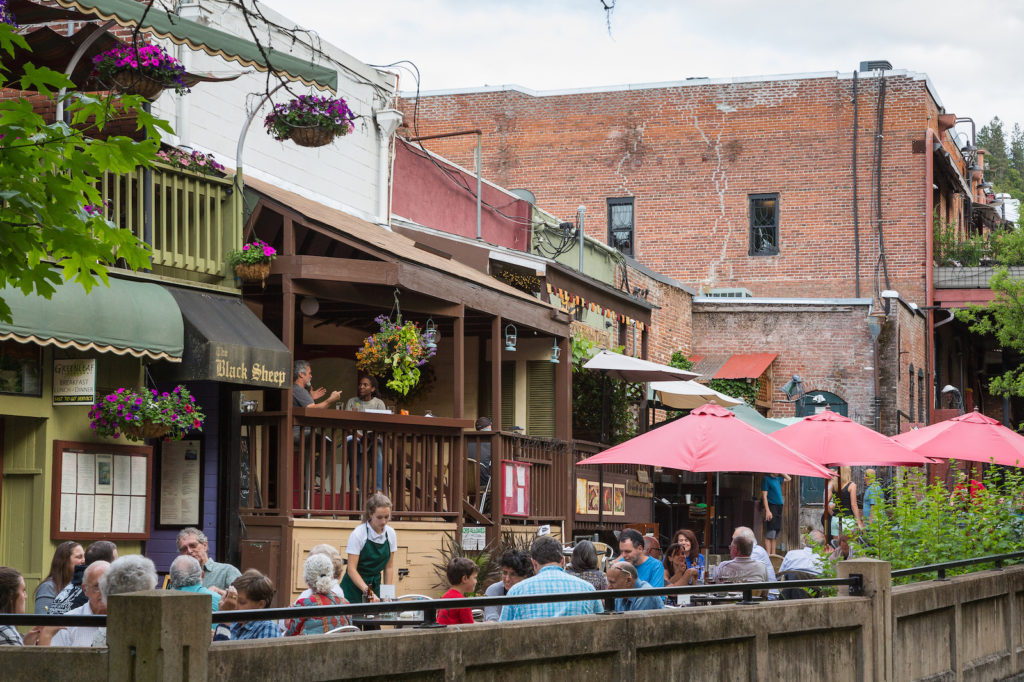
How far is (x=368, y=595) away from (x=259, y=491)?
9.55 ft

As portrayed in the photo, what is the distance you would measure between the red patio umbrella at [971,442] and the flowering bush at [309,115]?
310 inches

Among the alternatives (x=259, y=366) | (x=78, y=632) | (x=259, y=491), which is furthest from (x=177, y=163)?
(x=78, y=632)

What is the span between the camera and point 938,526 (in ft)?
41.6

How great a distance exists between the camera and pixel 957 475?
1346cm

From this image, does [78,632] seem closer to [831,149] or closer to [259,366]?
[259,366]

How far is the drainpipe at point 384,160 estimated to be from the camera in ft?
62.4

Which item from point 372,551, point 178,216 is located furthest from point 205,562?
point 178,216

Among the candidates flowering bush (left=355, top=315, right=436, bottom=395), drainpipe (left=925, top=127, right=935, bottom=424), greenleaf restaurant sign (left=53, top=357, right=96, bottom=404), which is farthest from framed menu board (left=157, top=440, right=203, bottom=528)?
drainpipe (left=925, top=127, right=935, bottom=424)

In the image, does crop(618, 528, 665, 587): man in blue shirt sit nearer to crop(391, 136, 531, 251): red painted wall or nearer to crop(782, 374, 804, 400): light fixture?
crop(391, 136, 531, 251): red painted wall

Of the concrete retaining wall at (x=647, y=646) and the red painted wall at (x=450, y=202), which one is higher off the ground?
the red painted wall at (x=450, y=202)

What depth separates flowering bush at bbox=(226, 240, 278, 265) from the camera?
13000mm

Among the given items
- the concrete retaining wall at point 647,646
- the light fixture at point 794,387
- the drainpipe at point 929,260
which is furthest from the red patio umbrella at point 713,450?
the drainpipe at point 929,260

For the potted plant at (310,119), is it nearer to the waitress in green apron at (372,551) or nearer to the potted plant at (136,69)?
the potted plant at (136,69)

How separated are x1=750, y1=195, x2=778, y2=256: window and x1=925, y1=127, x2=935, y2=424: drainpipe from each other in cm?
374
